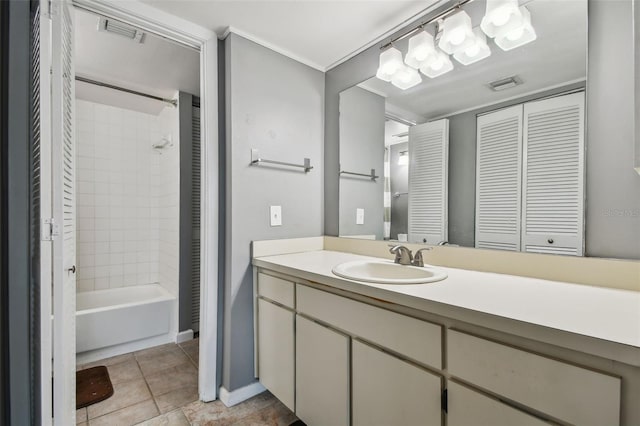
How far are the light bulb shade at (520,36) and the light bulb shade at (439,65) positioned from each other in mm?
239

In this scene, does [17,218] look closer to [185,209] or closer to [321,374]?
[321,374]

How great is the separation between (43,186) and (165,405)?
4.69 feet

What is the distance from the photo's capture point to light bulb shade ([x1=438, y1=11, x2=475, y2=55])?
54.4 inches

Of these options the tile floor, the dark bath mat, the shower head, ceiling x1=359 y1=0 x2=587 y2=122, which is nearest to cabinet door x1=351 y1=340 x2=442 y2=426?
the tile floor

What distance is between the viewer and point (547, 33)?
→ 1.24 m

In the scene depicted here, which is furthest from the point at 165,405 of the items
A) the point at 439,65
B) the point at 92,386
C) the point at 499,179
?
the point at 439,65

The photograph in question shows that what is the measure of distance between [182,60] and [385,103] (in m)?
1.50

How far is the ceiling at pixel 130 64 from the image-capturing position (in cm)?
190

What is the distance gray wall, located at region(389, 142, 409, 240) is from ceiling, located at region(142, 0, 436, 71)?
699 millimetres

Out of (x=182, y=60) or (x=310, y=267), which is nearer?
(x=310, y=267)

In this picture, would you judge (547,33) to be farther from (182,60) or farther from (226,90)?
(182,60)

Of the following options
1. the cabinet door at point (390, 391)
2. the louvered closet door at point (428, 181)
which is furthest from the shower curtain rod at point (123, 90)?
the cabinet door at point (390, 391)

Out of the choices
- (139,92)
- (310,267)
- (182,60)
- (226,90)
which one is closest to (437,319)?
(310,267)

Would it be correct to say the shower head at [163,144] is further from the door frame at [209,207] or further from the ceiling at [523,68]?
the ceiling at [523,68]
